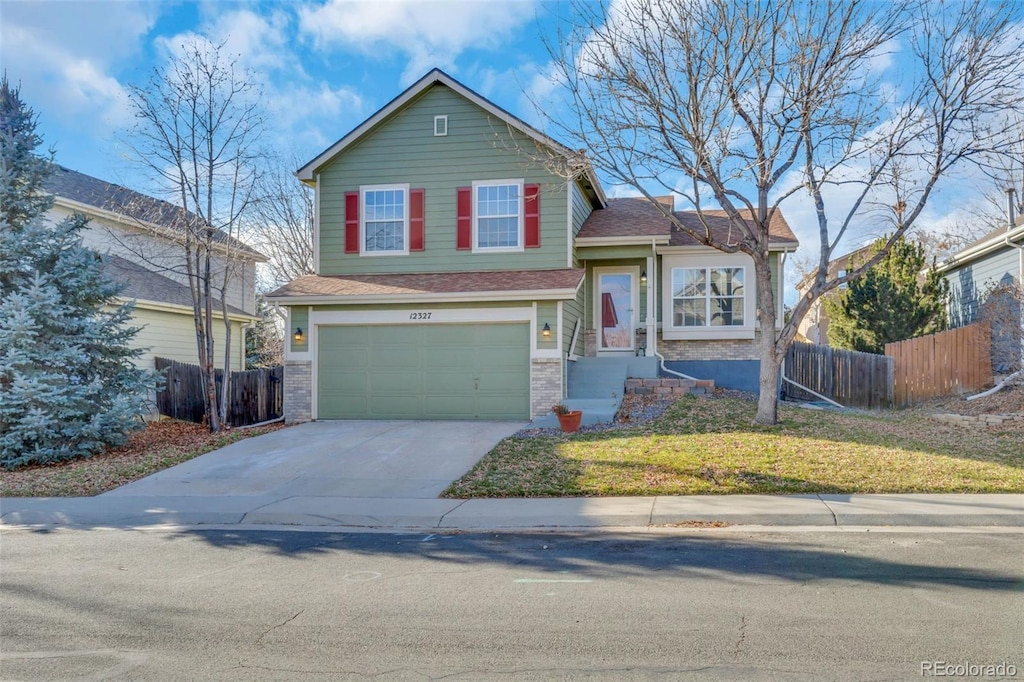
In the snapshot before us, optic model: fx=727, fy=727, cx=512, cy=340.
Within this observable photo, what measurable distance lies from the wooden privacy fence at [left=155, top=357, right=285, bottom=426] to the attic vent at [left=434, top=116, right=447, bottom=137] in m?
7.85

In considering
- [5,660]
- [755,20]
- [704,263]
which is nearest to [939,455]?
[755,20]

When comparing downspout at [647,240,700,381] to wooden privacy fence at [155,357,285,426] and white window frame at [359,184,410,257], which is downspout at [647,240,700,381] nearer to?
white window frame at [359,184,410,257]

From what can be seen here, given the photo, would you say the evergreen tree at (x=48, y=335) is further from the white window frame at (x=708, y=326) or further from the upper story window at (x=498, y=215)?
the white window frame at (x=708, y=326)

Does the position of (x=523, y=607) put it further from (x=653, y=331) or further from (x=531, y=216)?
(x=653, y=331)

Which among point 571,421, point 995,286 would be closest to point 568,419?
point 571,421

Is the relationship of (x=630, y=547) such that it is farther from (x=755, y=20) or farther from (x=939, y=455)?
(x=755, y=20)

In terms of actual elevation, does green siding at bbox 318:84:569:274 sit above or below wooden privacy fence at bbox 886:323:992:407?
above

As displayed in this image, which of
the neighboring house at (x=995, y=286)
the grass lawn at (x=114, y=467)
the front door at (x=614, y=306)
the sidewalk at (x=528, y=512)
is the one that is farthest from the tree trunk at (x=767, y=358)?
the grass lawn at (x=114, y=467)

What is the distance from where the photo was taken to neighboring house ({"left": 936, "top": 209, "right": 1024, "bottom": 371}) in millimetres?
16766

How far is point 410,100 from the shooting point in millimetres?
17875

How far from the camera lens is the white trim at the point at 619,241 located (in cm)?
1805

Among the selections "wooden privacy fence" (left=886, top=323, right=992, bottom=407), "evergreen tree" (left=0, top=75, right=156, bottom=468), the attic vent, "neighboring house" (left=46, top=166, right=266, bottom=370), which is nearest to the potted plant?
the attic vent

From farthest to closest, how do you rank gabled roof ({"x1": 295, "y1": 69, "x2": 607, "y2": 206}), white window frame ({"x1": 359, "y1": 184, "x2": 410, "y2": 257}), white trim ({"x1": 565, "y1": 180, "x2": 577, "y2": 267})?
white window frame ({"x1": 359, "y1": 184, "x2": 410, "y2": 257}) < white trim ({"x1": 565, "y1": 180, "x2": 577, "y2": 267}) < gabled roof ({"x1": 295, "y1": 69, "x2": 607, "y2": 206})

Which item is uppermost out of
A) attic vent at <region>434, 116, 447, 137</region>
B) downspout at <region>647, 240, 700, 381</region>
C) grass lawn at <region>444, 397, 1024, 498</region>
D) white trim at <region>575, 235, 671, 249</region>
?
attic vent at <region>434, 116, 447, 137</region>
